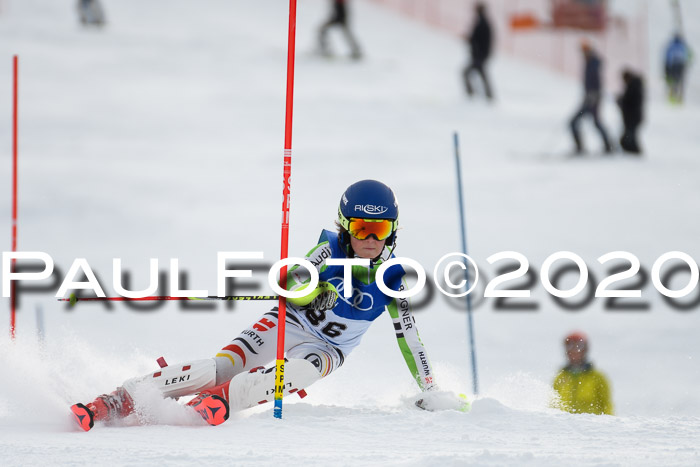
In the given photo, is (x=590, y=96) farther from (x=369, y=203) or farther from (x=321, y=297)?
(x=321, y=297)

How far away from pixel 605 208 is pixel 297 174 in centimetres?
467

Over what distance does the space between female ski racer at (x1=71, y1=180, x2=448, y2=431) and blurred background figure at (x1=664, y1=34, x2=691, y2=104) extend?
18.6 metres

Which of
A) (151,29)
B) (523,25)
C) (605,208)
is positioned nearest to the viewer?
(605,208)

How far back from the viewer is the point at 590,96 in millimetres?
14648

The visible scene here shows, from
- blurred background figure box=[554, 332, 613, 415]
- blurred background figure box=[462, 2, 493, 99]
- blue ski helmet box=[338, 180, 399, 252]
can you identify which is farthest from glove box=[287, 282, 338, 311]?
blurred background figure box=[462, 2, 493, 99]

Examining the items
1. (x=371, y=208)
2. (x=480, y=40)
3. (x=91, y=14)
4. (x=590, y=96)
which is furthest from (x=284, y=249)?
(x=91, y=14)

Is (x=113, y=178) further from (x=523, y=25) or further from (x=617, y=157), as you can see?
(x=523, y=25)

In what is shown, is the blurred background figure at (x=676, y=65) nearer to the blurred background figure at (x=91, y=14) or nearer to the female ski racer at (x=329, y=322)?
the blurred background figure at (x=91, y=14)

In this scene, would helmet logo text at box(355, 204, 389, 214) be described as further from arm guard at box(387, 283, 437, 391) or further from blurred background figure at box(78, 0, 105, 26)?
blurred background figure at box(78, 0, 105, 26)

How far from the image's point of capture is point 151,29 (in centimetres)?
2277

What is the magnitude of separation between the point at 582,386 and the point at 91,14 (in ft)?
61.2

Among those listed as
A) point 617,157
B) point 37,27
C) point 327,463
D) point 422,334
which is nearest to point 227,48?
point 37,27

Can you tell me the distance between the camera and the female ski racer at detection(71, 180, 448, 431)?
436 cm

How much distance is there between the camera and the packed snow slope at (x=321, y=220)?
3.97 m
